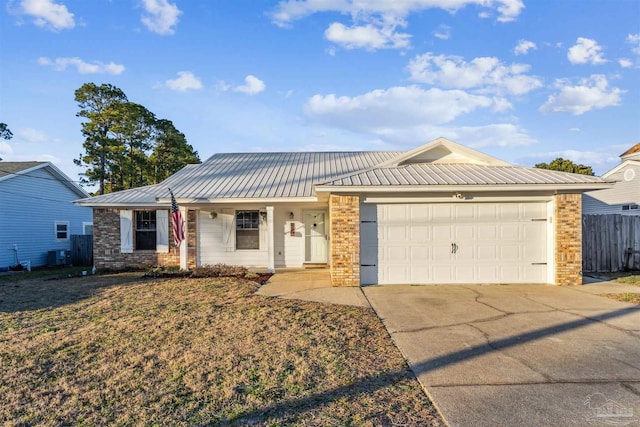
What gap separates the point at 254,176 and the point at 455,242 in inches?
309

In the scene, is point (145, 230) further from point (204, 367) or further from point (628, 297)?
point (628, 297)

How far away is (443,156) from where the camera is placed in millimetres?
10984

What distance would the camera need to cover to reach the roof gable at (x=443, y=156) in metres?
10.5

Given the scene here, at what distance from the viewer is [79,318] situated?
21.7 feet

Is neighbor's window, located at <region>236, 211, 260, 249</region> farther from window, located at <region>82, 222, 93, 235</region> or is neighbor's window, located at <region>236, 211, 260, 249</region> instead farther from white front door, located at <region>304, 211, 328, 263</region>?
window, located at <region>82, 222, 93, 235</region>

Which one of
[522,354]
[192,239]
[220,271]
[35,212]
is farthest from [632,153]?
[35,212]

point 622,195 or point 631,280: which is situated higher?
point 622,195

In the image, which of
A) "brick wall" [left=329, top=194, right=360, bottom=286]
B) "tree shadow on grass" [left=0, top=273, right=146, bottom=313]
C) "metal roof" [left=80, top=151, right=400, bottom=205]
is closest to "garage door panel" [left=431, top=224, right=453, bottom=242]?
"brick wall" [left=329, top=194, right=360, bottom=286]

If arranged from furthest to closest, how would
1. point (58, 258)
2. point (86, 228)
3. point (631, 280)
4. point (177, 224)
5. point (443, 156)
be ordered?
point (86, 228) → point (58, 258) → point (177, 224) → point (443, 156) → point (631, 280)

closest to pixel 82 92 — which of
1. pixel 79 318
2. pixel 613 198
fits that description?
pixel 79 318

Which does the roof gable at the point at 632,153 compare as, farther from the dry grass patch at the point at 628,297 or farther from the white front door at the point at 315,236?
the white front door at the point at 315,236

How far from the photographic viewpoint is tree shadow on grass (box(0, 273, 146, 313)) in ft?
26.2

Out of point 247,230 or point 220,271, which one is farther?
point 247,230

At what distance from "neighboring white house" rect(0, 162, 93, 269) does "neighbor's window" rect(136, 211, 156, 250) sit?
5.32 meters
